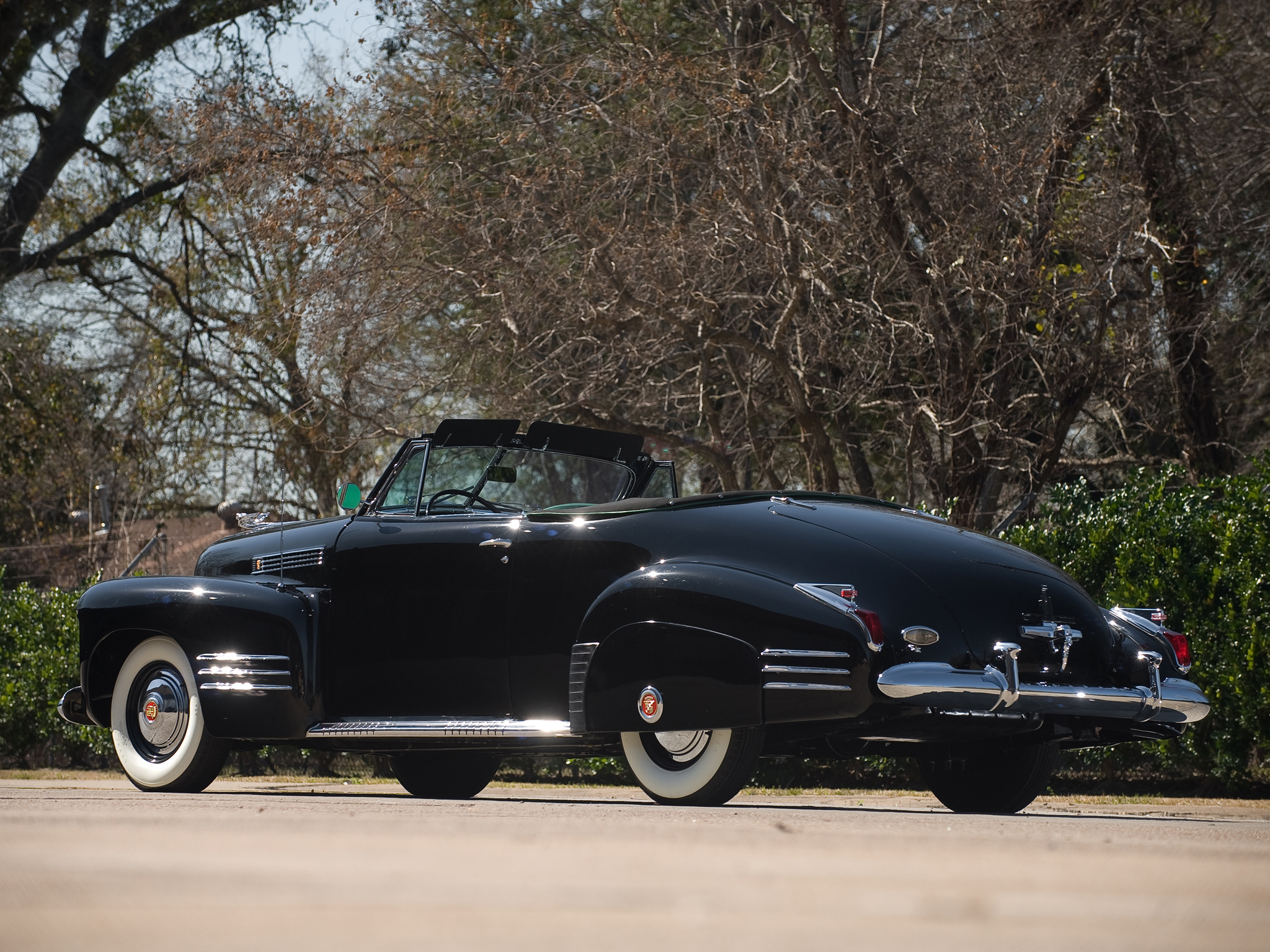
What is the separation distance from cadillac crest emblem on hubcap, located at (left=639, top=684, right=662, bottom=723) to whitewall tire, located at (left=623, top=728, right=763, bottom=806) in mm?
204

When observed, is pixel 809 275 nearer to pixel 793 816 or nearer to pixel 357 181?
pixel 357 181

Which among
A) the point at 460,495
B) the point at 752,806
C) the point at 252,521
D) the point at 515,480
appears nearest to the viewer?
the point at 752,806

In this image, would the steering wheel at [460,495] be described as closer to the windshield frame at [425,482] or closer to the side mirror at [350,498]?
the windshield frame at [425,482]

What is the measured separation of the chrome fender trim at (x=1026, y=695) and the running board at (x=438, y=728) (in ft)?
4.81

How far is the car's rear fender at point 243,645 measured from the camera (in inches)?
263

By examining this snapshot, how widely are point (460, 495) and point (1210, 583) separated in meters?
4.34

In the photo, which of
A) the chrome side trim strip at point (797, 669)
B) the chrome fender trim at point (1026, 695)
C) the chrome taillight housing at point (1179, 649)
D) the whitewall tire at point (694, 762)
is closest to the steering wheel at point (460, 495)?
the whitewall tire at point (694, 762)

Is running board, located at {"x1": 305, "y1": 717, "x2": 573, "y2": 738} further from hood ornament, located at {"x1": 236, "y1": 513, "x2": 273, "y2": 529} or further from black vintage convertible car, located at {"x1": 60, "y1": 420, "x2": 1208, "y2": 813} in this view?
hood ornament, located at {"x1": 236, "y1": 513, "x2": 273, "y2": 529}

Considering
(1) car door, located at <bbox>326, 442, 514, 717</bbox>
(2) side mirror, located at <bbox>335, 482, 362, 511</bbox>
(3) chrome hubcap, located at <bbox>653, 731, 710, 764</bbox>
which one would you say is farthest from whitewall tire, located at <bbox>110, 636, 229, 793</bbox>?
(3) chrome hubcap, located at <bbox>653, 731, 710, 764</bbox>

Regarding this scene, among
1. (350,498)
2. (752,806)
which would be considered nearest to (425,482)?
(350,498)

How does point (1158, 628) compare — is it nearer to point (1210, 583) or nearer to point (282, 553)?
point (1210, 583)

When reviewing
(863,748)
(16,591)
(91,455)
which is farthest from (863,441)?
(91,455)

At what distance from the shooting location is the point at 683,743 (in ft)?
18.8

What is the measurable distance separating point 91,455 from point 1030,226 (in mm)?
14124
